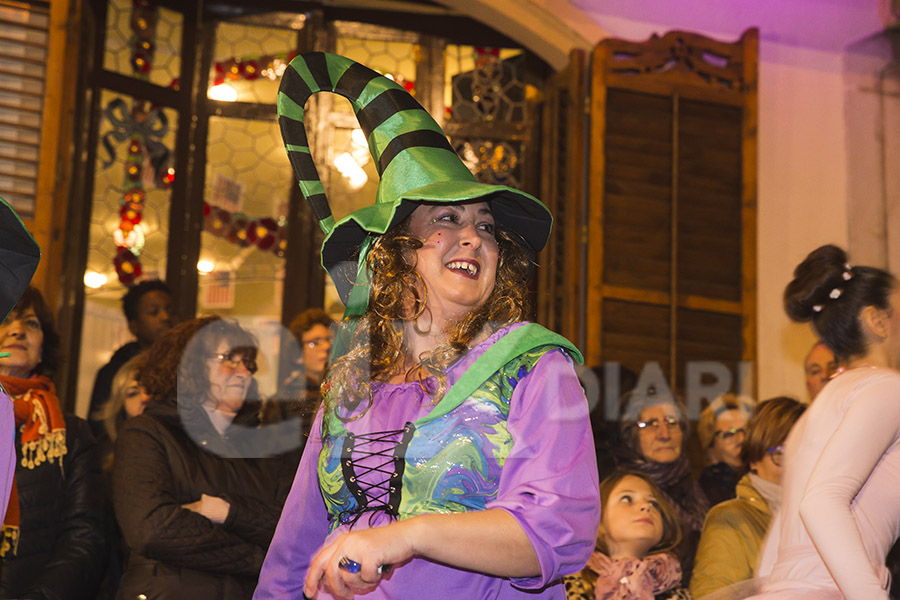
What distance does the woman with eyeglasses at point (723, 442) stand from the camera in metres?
3.80

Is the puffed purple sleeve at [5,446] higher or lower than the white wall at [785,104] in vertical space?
lower

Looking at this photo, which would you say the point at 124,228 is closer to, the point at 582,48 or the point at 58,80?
the point at 58,80

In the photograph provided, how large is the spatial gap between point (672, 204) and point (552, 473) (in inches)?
143

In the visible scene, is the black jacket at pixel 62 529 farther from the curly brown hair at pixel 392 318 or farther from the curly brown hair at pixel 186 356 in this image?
the curly brown hair at pixel 392 318

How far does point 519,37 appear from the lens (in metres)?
5.23

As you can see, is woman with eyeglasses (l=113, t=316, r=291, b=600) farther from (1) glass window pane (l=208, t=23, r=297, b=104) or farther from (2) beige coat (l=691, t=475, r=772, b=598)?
(1) glass window pane (l=208, t=23, r=297, b=104)

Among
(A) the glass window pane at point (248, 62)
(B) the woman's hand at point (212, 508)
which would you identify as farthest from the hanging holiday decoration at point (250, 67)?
(B) the woman's hand at point (212, 508)

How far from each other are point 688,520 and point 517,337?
7.14 feet

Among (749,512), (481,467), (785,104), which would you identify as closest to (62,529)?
(481,467)

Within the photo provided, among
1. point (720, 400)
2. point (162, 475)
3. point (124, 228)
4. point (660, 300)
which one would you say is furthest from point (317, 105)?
point (162, 475)

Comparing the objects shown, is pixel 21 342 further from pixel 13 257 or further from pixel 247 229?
pixel 247 229

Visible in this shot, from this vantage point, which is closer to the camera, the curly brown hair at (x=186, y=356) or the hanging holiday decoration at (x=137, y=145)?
the curly brown hair at (x=186, y=356)

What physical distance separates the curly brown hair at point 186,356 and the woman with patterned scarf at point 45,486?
0.90 feet

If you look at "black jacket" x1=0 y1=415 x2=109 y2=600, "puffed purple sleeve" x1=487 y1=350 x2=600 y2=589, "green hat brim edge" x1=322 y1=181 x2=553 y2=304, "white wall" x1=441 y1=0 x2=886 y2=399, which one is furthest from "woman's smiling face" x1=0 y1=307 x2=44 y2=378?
"white wall" x1=441 y1=0 x2=886 y2=399
